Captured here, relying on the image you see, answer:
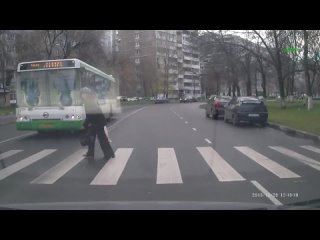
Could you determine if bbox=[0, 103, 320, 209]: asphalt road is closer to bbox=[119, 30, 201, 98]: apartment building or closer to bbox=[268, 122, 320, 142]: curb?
bbox=[268, 122, 320, 142]: curb

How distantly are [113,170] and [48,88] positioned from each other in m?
9.21

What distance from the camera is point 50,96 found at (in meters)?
18.6

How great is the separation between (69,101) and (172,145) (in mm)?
5048

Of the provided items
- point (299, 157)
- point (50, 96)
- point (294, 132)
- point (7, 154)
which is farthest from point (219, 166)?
point (294, 132)

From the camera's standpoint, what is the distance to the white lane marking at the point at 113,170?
29.7 ft

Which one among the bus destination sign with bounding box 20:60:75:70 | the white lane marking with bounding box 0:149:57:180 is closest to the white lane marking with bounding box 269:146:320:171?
the white lane marking with bounding box 0:149:57:180

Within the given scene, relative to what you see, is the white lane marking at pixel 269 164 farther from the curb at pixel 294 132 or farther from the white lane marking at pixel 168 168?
the curb at pixel 294 132

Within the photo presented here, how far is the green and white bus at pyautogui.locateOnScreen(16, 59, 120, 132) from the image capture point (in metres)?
18.3

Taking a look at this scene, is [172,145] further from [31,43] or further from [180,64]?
[180,64]

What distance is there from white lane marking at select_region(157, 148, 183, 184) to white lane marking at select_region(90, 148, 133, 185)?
2.78 feet

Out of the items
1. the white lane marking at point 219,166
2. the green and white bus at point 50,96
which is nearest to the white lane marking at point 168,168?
the white lane marking at point 219,166

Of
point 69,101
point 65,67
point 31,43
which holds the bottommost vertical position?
point 69,101
